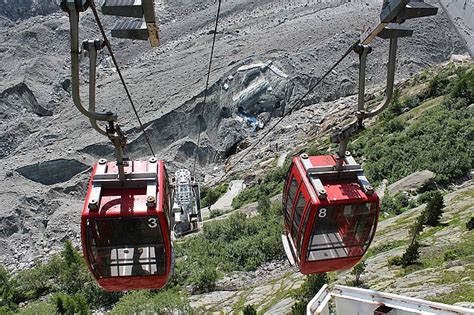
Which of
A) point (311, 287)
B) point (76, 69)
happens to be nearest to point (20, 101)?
point (311, 287)

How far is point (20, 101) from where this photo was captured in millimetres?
37562

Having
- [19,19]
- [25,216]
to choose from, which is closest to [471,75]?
[25,216]

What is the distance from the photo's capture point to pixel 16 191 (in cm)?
2917

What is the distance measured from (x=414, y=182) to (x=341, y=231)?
38.8 feet

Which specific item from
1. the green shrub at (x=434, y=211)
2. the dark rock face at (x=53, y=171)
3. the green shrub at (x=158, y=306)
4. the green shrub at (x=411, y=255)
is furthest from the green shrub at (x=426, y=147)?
the dark rock face at (x=53, y=171)

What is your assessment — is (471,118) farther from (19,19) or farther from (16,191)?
(19,19)

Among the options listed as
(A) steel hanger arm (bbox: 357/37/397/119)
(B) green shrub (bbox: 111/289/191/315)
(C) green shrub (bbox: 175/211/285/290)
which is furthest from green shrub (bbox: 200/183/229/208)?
(A) steel hanger arm (bbox: 357/37/397/119)

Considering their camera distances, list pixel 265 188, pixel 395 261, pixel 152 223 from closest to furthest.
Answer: pixel 152 223 < pixel 395 261 < pixel 265 188

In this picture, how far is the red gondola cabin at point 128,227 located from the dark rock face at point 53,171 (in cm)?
2573

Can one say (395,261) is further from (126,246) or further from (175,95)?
(175,95)

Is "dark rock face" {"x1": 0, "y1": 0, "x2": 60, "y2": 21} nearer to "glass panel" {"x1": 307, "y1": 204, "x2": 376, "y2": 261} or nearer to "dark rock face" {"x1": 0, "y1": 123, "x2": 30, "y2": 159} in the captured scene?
"dark rock face" {"x1": 0, "y1": 123, "x2": 30, "y2": 159}

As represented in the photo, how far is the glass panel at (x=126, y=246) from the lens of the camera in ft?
20.7

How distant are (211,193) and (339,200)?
2098 cm

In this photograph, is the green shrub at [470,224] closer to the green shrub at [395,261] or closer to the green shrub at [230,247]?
the green shrub at [395,261]
